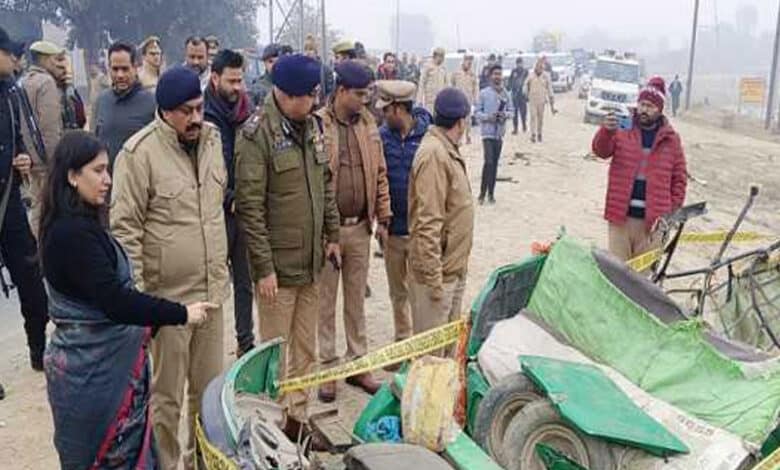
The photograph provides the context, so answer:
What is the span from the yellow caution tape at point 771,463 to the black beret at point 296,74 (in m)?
2.58

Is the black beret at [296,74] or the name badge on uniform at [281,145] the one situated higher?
the black beret at [296,74]

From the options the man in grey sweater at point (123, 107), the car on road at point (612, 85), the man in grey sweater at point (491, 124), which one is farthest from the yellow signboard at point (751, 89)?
the man in grey sweater at point (123, 107)

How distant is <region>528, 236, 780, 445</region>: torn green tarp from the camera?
10.5ft

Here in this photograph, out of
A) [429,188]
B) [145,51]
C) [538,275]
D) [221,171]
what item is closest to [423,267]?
[429,188]

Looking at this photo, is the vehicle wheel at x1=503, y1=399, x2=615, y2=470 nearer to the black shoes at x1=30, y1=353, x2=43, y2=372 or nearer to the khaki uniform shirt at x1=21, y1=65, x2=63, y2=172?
the black shoes at x1=30, y1=353, x2=43, y2=372

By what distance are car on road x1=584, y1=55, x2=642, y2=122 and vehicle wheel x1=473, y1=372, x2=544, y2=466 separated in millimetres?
23286

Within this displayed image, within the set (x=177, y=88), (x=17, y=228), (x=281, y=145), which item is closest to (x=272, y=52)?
(x=17, y=228)

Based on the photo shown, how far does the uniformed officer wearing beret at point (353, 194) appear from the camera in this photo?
5043 mm

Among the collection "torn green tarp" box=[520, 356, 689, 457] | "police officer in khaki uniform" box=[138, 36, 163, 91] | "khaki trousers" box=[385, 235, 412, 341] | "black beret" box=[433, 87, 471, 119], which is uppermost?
"police officer in khaki uniform" box=[138, 36, 163, 91]

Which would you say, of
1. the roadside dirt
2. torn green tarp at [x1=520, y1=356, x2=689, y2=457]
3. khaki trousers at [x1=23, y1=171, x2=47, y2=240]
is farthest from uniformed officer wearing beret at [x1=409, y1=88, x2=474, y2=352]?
khaki trousers at [x1=23, y1=171, x2=47, y2=240]

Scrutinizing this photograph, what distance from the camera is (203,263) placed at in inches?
152

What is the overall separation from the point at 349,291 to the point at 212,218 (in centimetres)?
176

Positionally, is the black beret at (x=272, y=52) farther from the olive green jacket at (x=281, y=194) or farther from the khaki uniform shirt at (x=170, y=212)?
the khaki uniform shirt at (x=170, y=212)

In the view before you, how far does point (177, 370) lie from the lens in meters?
3.93
